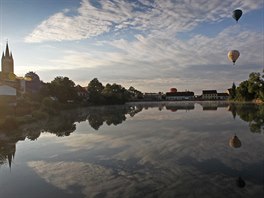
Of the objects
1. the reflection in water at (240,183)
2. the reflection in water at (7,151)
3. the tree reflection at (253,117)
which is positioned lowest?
the reflection in water at (7,151)

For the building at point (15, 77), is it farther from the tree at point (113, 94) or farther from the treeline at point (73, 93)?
the tree at point (113, 94)

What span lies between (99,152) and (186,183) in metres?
8.78

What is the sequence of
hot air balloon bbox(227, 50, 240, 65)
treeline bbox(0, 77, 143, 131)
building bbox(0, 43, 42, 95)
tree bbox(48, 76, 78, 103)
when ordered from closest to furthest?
treeline bbox(0, 77, 143, 131) < hot air balloon bbox(227, 50, 240, 65) < tree bbox(48, 76, 78, 103) < building bbox(0, 43, 42, 95)

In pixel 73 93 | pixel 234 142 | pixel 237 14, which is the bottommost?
pixel 234 142

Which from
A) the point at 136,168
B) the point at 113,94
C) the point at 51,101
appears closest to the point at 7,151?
the point at 136,168

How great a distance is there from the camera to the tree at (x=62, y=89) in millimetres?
82756

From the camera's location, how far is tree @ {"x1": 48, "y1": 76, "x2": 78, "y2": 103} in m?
82.8

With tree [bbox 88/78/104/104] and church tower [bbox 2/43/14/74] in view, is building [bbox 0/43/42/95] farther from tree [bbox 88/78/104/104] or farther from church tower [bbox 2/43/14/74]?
tree [bbox 88/78/104/104]

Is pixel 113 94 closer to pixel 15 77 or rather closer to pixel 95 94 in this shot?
pixel 95 94

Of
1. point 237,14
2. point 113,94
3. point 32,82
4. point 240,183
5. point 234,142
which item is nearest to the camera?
point 240,183

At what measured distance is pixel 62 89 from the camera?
84.1m

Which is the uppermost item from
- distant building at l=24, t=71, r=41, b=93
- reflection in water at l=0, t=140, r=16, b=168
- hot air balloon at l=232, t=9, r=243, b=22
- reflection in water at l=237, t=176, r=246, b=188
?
hot air balloon at l=232, t=9, r=243, b=22

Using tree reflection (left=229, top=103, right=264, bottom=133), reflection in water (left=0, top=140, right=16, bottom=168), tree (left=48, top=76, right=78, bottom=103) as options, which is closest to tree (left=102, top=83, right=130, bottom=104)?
tree (left=48, top=76, right=78, bottom=103)

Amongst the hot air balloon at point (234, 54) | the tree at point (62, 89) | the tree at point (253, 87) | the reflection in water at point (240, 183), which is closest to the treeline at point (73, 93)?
the tree at point (62, 89)
